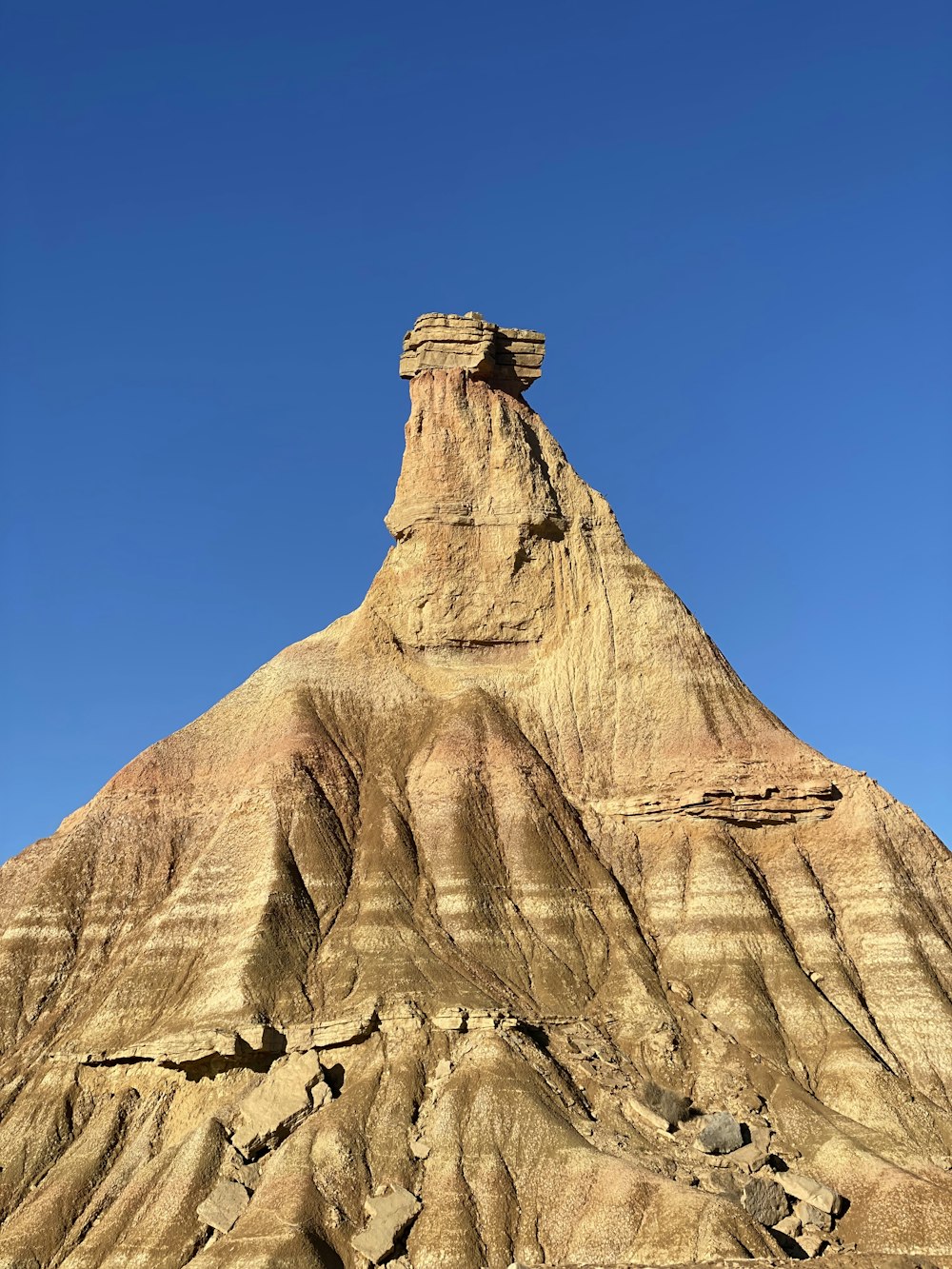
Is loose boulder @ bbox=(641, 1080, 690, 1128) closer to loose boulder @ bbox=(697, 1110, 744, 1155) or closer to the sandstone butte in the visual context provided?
the sandstone butte

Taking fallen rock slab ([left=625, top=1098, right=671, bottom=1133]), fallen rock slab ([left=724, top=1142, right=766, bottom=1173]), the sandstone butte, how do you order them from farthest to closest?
1. fallen rock slab ([left=625, top=1098, right=671, bottom=1133])
2. fallen rock slab ([left=724, top=1142, right=766, bottom=1173])
3. the sandstone butte

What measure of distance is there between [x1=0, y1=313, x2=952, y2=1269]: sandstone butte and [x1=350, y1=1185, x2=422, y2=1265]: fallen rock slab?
0.22 meters

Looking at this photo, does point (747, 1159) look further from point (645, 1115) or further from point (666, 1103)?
point (645, 1115)

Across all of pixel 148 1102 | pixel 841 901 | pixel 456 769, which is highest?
pixel 456 769

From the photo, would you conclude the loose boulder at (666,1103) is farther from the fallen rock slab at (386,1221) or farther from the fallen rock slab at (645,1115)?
the fallen rock slab at (386,1221)

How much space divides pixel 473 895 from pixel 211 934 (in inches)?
425

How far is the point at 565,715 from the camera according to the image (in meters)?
71.1

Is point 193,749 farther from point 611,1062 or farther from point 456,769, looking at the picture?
point 611,1062

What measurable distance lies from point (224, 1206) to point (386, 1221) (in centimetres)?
546

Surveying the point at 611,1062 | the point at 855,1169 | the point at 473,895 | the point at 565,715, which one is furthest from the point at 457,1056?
the point at 565,715

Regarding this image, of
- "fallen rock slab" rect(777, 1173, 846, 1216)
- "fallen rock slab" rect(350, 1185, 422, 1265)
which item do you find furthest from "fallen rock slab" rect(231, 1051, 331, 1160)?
"fallen rock slab" rect(777, 1173, 846, 1216)

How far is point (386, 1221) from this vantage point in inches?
1790

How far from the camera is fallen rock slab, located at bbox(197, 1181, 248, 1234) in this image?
46.5 meters

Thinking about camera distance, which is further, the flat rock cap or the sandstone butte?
the flat rock cap
